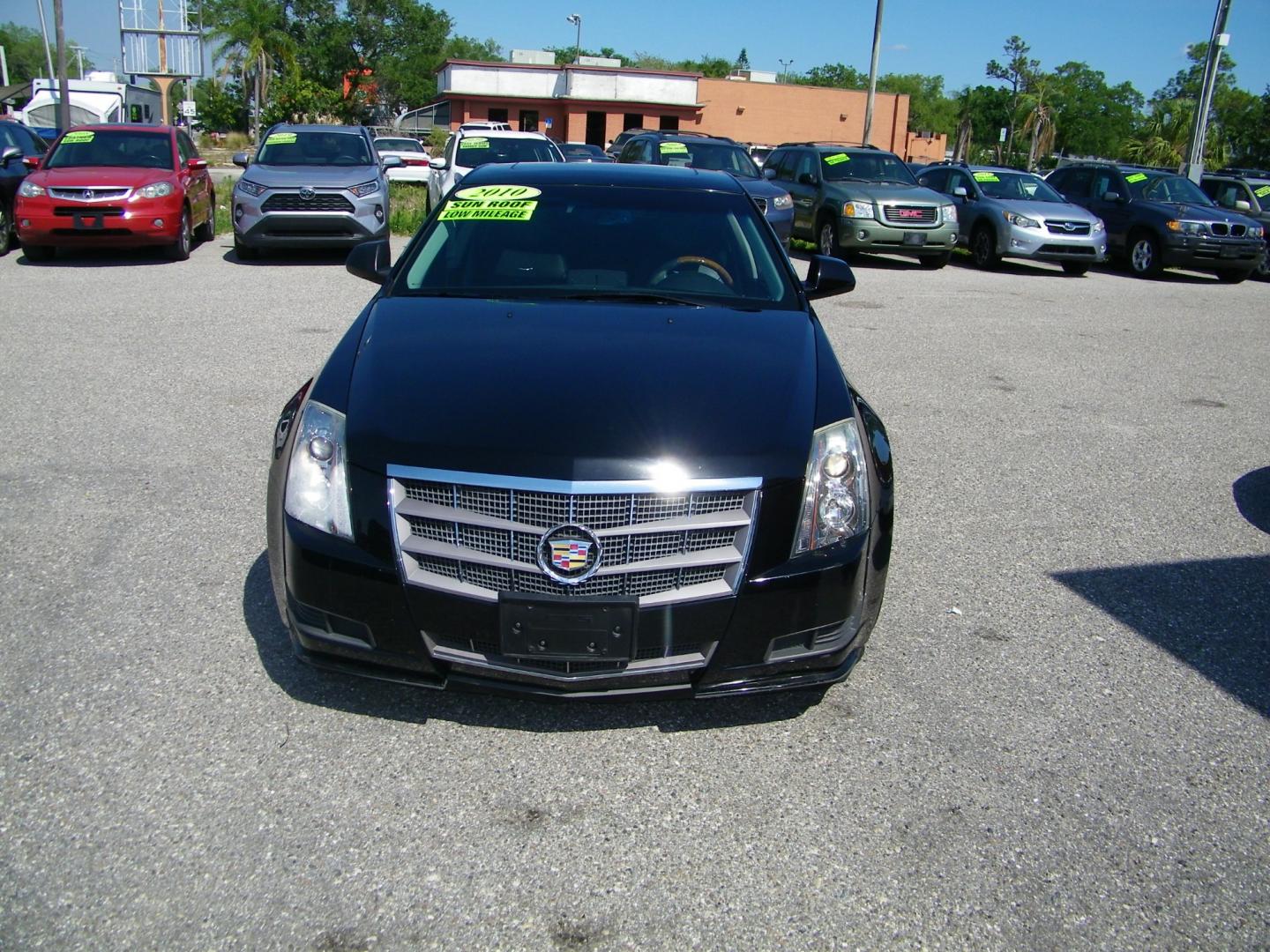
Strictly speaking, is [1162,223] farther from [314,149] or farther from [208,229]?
[208,229]

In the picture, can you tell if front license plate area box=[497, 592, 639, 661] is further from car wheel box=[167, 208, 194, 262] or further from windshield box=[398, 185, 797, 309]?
car wheel box=[167, 208, 194, 262]

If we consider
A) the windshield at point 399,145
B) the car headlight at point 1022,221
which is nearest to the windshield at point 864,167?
the car headlight at point 1022,221

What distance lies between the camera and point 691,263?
4590 millimetres

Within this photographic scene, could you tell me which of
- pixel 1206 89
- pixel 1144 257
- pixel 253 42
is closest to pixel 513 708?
pixel 1144 257

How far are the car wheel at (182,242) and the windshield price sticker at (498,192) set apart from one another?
10.2 m

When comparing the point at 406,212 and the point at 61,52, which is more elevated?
the point at 61,52

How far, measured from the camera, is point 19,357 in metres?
8.25

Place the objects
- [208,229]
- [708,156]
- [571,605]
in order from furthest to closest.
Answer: [708,156]
[208,229]
[571,605]

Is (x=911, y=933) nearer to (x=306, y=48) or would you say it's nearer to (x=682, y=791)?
(x=682, y=791)

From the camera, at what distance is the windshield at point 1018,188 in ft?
58.6

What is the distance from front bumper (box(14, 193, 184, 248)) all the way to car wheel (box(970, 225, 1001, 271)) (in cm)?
1214

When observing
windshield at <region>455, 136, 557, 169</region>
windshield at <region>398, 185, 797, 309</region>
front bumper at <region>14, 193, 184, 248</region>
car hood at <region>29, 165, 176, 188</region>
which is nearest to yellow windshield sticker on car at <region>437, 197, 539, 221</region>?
windshield at <region>398, 185, 797, 309</region>

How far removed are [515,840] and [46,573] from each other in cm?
258

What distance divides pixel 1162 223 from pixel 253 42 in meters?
49.5
